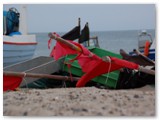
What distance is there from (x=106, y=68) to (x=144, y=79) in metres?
0.51

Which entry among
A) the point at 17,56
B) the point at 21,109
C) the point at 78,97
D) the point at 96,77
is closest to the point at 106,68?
the point at 96,77

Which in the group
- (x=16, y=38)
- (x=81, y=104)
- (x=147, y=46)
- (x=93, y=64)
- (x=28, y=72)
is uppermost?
(x=16, y=38)

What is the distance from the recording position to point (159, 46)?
8.05 feet

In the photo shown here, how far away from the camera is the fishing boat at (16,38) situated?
188 inches

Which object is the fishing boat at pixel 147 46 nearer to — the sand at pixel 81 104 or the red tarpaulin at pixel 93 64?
the red tarpaulin at pixel 93 64

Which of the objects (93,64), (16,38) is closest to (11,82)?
(93,64)

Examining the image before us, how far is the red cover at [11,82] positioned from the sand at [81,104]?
62cm

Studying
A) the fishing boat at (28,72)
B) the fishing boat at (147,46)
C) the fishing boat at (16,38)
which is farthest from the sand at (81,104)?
the fishing boat at (16,38)

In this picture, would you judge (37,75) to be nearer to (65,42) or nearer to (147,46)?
(65,42)

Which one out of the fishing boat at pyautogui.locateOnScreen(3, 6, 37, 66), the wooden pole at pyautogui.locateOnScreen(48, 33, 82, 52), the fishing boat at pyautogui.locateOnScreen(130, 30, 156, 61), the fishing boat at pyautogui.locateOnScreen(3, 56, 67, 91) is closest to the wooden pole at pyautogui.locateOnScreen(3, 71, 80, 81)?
the fishing boat at pyautogui.locateOnScreen(3, 56, 67, 91)

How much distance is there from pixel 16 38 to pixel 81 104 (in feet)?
10.1

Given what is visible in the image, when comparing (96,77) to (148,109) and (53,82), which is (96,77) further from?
(148,109)

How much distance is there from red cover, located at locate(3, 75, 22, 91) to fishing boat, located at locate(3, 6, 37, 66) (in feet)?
2.78

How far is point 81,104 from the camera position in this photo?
242cm
